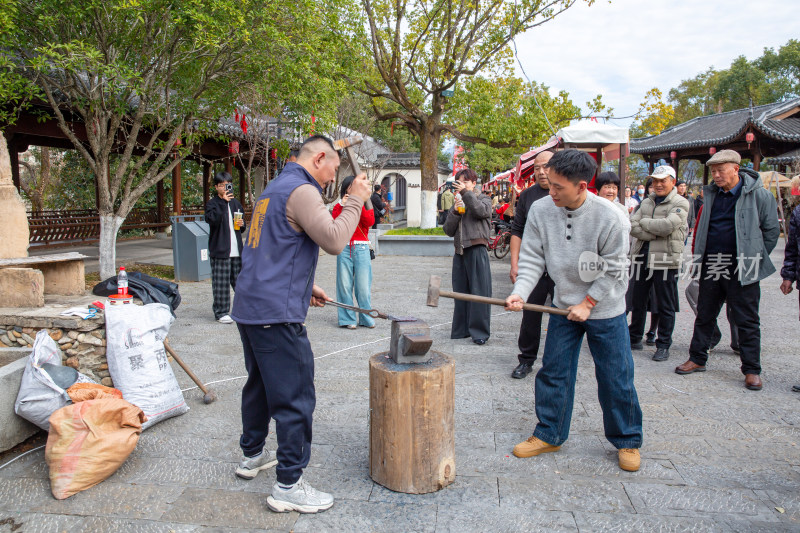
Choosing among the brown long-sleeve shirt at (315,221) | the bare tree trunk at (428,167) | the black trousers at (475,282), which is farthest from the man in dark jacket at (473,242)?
the bare tree trunk at (428,167)

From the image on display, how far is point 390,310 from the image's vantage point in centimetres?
776

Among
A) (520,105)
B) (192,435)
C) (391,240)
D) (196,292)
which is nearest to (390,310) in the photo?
(196,292)

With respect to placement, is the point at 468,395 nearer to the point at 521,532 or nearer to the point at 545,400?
the point at 545,400

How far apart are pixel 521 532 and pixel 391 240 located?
1223cm

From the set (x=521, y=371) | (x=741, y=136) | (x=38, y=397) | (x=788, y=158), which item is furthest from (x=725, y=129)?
(x=38, y=397)

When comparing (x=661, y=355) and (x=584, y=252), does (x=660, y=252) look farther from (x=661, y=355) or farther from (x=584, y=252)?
(x=584, y=252)

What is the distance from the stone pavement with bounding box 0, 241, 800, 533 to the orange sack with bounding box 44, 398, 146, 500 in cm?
8

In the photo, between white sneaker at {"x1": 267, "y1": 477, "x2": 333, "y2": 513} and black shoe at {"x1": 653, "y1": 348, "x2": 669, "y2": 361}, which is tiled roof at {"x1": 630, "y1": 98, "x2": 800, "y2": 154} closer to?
black shoe at {"x1": 653, "y1": 348, "x2": 669, "y2": 361}

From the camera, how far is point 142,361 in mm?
3697

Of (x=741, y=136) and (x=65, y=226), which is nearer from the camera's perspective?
(x=65, y=226)

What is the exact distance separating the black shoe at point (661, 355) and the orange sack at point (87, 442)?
4.41 metres

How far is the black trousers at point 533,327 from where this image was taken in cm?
481

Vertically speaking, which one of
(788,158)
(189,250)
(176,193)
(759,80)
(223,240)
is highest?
(759,80)

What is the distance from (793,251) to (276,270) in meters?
4.40
